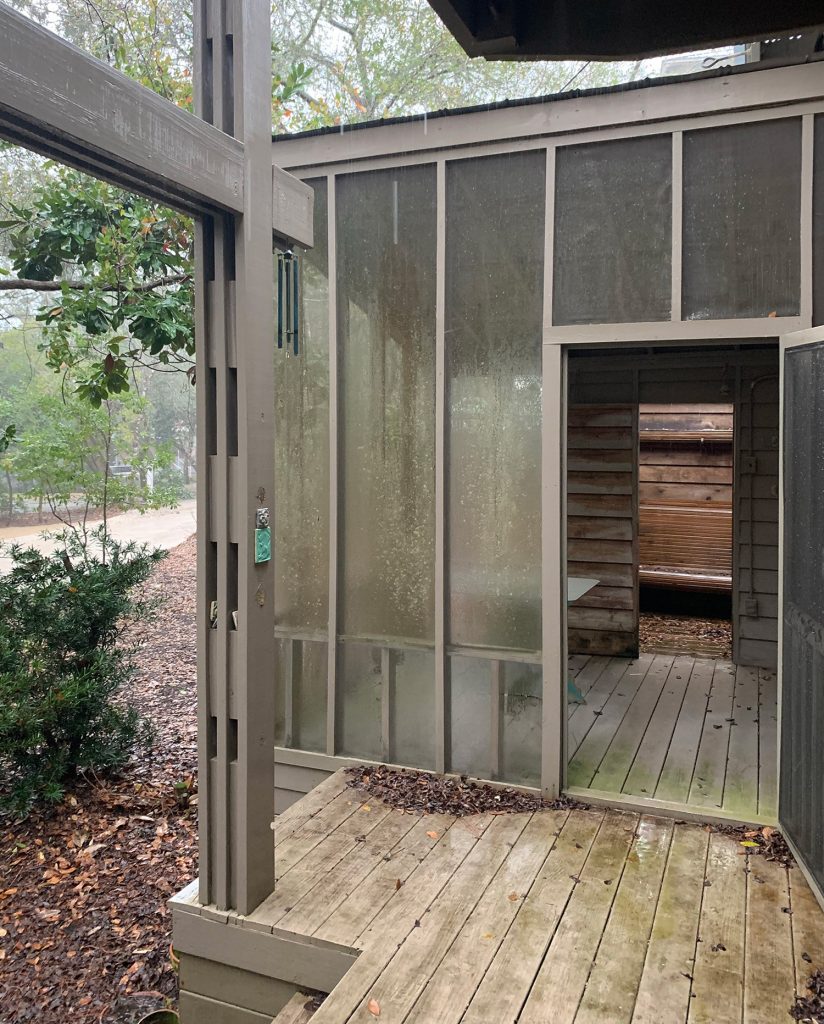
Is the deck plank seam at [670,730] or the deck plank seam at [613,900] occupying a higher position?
the deck plank seam at [670,730]

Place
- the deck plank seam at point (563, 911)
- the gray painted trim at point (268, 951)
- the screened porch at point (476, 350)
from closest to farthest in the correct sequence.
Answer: the deck plank seam at point (563, 911)
the gray painted trim at point (268, 951)
the screened porch at point (476, 350)

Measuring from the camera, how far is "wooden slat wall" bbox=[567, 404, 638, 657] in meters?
6.14

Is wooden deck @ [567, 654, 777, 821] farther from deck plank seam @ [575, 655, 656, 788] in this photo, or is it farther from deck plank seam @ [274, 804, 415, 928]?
deck plank seam @ [274, 804, 415, 928]

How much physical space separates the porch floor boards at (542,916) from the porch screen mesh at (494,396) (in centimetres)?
92

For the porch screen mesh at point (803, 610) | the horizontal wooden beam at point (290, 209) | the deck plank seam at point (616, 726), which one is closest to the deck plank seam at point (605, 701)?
the deck plank seam at point (616, 726)

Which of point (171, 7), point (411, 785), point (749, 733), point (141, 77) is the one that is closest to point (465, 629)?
point (411, 785)

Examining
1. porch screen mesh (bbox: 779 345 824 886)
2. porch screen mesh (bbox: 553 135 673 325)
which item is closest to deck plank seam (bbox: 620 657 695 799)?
porch screen mesh (bbox: 779 345 824 886)

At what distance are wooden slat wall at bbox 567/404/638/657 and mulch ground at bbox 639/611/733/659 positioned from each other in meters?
0.64

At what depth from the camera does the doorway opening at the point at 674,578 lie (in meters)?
3.95

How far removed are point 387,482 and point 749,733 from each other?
2588 mm

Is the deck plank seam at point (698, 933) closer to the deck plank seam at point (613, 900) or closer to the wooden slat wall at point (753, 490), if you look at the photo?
the deck plank seam at point (613, 900)

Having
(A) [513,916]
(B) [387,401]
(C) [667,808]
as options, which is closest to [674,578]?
(C) [667,808]

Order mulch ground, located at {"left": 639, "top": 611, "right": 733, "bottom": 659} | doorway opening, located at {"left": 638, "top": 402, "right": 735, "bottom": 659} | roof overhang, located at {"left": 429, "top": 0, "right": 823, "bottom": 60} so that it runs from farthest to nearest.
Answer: doorway opening, located at {"left": 638, "top": 402, "right": 735, "bottom": 659}, mulch ground, located at {"left": 639, "top": 611, "right": 733, "bottom": 659}, roof overhang, located at {"left": 429, "top": 0, "right": 823, "bottom": 60}

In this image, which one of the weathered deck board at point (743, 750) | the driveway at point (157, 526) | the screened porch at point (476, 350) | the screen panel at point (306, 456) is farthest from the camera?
the driveway at point (157, 526)
